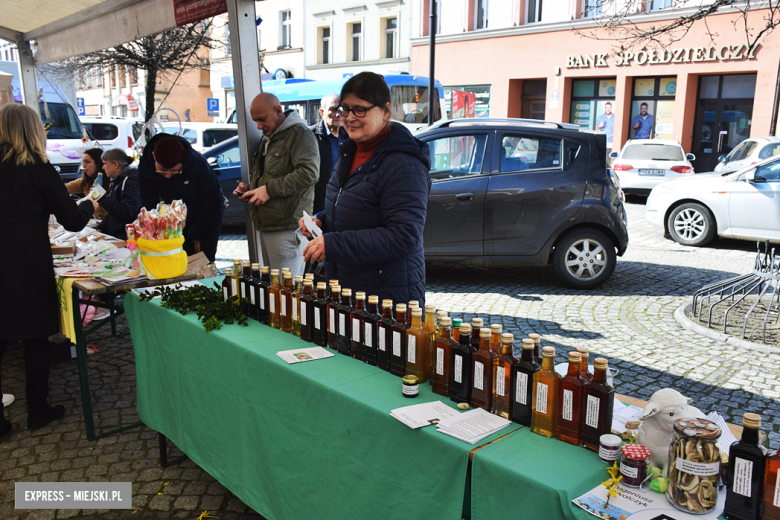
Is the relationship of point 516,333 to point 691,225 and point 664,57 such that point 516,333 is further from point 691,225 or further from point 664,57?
point 664,57

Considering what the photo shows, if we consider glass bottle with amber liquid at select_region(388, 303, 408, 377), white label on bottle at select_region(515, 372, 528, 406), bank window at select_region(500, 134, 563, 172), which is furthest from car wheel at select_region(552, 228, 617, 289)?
white label on bottle at select_region(515, 372, 528, 406)

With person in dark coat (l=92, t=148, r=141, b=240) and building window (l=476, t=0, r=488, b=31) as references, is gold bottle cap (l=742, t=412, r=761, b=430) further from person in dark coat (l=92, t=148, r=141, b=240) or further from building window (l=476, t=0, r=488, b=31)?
building window (l=476, t=0, r=488, b=31)

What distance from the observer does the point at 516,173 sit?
6.89 meters

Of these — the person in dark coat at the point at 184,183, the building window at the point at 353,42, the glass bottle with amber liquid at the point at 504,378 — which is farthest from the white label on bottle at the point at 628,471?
the building window at the point at 353,42

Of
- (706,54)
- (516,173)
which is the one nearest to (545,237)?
(516,173)

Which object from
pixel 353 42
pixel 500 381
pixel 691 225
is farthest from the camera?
pixel 353 42

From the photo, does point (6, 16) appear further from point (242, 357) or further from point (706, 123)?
point (706, 123)

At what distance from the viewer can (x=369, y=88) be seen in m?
2.60

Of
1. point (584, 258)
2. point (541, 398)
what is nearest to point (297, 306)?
point (541, 398)

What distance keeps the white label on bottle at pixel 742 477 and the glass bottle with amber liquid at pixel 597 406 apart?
336mm

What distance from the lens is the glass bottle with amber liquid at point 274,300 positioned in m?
2.83

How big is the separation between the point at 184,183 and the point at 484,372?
3.69m

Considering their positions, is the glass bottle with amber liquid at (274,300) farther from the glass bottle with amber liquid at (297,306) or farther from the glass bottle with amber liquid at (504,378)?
the glass bottle with amber liquid at (504,378)

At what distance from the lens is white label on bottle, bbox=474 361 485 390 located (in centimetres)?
194
